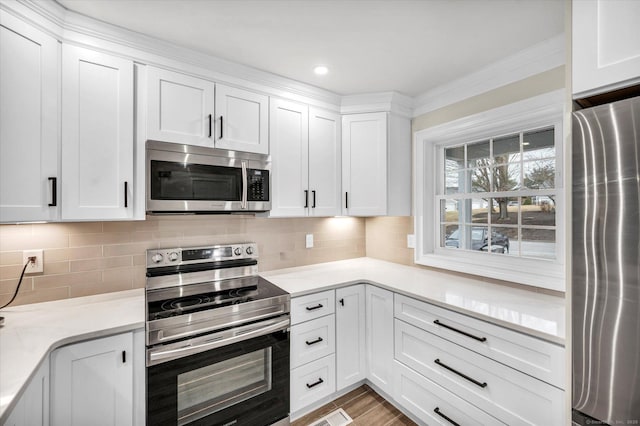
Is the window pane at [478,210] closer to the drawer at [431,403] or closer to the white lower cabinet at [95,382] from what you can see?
the drawer at [431,403]

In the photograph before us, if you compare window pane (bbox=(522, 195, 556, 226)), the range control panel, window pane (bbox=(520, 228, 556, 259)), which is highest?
window pane (bbox=(522, 195, 556, 226))

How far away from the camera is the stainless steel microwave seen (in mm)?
1735

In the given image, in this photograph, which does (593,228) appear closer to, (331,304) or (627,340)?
(627,340)

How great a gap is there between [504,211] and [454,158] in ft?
2.02

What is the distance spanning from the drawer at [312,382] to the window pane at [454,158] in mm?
1823

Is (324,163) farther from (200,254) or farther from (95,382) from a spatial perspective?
(95,382)

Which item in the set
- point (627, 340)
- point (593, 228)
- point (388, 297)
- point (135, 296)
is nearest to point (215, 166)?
point (135, 296)

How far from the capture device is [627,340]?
0.91 metres

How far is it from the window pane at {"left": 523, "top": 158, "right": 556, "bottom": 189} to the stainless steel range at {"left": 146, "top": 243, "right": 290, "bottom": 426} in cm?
182

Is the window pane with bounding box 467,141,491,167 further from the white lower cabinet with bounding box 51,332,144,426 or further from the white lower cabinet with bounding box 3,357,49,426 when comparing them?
the white lower cabinet with bounding box 3,357,49,426

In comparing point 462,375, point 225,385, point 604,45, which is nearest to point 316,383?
point 225,385

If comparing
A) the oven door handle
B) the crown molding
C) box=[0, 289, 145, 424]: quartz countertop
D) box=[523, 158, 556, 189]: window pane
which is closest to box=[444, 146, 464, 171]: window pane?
the crown molding

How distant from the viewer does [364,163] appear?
8.29 feet

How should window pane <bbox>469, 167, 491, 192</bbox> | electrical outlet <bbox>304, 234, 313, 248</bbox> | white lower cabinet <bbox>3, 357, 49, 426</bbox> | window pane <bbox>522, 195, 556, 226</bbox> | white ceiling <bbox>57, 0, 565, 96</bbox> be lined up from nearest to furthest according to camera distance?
white lower cabinet <bbox>3, 357, 49, 426</bbox> → white ceiling <bbox>57, 0, 565, 96</bbox> → window pane <bbox>522, 195, 556, 226</bbox> → window pane <bbox>469, 167, 491, 192</bbox> → electrical outlet <bbox>304, 234, 313, 248</bbox>
